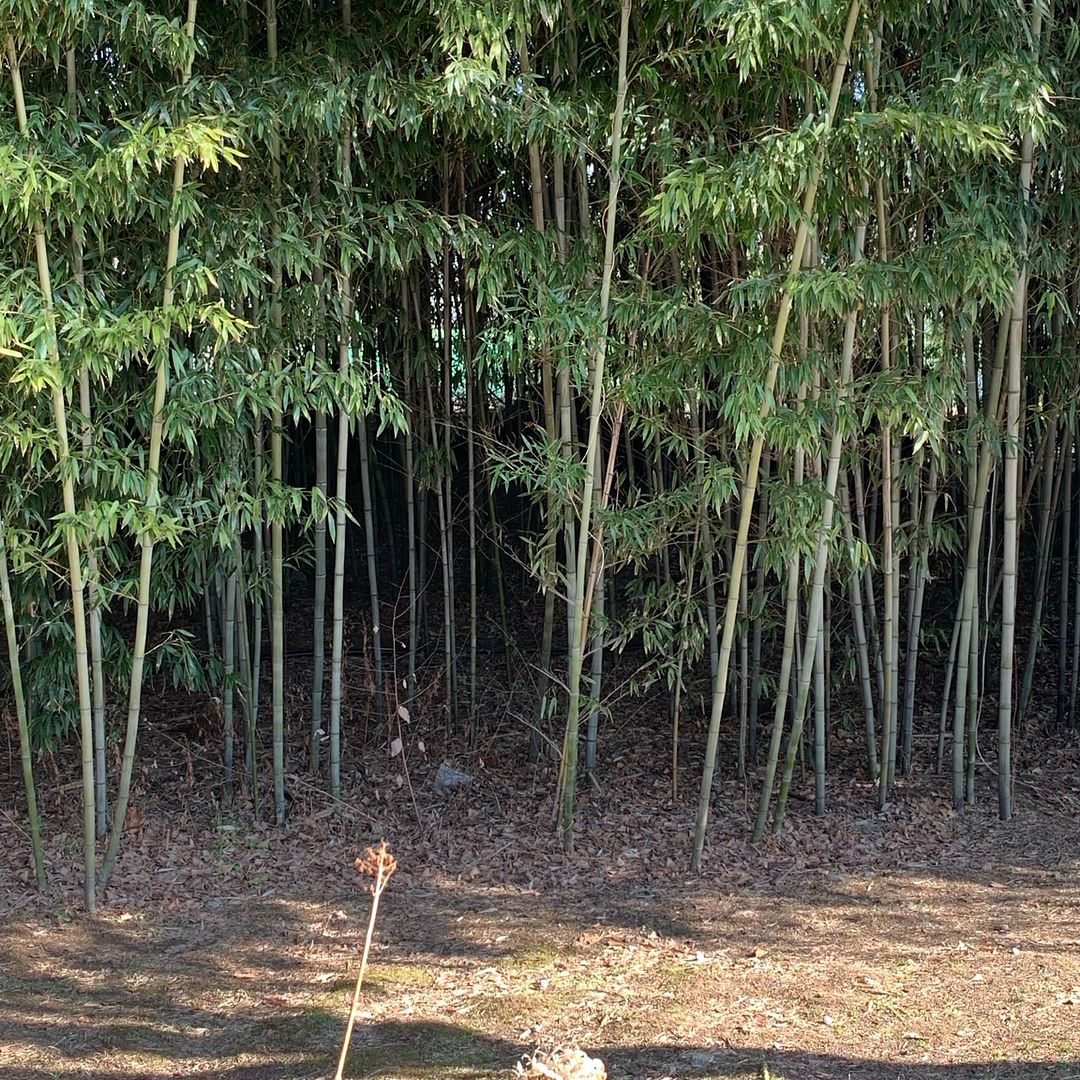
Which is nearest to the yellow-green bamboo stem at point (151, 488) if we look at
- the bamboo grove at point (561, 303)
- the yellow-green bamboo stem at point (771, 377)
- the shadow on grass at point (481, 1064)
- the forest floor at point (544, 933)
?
the bamboo grove at point (561, 303)

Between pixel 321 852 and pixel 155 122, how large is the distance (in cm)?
268

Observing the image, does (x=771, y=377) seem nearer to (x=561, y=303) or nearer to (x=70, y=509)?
(x=561, y=303)

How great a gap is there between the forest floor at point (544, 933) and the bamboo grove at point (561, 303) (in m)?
0.17

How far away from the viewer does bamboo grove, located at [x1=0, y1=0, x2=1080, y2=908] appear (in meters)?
3.47

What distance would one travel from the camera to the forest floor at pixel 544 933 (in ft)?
9.59

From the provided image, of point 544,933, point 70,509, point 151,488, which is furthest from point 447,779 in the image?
point 70,509

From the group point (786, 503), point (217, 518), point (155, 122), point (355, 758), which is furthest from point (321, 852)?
point (155, 122)

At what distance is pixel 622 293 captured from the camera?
154 inches

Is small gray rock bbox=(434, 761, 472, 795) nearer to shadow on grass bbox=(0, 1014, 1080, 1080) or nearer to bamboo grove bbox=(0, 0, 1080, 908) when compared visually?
bamboo grove bbox=(0, 0, 1080, 908)

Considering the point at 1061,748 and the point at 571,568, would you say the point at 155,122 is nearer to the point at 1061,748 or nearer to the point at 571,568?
the point at 571,568

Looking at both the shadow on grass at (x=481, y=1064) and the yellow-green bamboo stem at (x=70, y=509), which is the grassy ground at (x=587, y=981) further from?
the yellow-green bamboo stem at (x=70, y=509)

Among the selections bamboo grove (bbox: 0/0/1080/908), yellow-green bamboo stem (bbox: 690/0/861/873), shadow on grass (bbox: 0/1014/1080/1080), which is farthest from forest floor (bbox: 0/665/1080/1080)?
yellow-green bamboo stem (bbox: 690/0/861/873)

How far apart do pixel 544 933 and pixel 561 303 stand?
2101 mm

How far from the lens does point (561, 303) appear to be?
3.80 metres
